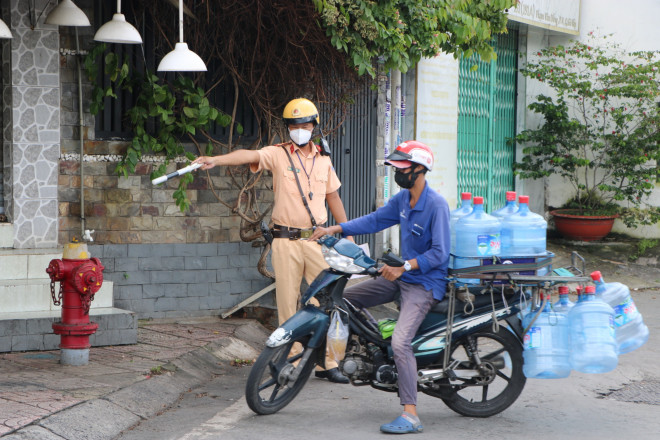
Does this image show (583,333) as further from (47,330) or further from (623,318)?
(47,330)

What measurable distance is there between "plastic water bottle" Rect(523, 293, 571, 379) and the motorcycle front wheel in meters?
1.38

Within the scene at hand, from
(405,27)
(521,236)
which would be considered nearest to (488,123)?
(405,27)

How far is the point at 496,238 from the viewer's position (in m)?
5.59

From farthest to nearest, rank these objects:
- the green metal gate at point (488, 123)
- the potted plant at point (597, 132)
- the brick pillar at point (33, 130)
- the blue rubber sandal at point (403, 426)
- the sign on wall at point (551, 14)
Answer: the potted plant at point (597, 132)
the sign on wall at point (551, 14)
the green metal gate at point (488, 123)
the brick pillar at point (33, 130)
the blue rubber sandal at point (403, 426)

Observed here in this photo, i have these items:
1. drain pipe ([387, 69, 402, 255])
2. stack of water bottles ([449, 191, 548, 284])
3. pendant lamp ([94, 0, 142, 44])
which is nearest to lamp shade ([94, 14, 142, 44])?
pendant lamp ([94, 0, 142, 44])

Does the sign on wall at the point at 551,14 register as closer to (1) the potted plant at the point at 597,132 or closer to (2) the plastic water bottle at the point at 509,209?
(1) the potted plant at the point at 597,132

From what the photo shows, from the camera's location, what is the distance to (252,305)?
895cm

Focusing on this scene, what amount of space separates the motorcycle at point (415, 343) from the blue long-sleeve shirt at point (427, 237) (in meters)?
0.12

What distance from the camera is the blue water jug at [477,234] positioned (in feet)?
18.3

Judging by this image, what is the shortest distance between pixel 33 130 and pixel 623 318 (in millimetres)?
5279

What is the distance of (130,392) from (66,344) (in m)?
0.92

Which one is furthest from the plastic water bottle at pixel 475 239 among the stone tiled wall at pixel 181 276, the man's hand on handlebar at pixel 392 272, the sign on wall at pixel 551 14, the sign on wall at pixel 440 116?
the sign on wall at pixel 551 14

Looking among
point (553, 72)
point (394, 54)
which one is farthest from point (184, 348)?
point (553, 72)

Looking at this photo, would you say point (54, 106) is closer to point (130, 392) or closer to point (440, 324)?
point (130, 392)
